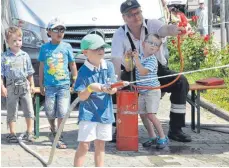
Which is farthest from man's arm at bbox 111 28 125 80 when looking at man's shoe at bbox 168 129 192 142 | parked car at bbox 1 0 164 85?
parked car at bbox 1 0 164 85

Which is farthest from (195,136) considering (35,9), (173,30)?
(35,9)

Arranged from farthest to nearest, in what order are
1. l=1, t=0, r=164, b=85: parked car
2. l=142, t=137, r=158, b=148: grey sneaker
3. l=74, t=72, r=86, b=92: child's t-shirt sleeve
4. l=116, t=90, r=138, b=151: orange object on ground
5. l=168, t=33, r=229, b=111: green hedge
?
l=168, t=33, r=229, b=111: green hedge < l=1, t=0, r=164, b=85: parked car < l=142, t=137, r=158, b=148: grey sneaker < l=116, t=90, r=138, b=151: orange object on ground < l=74, t=72, r=86, b=92: child's t-shirt sleeve

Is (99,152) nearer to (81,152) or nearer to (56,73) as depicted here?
(81,152)

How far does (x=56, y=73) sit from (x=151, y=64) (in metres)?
1.19

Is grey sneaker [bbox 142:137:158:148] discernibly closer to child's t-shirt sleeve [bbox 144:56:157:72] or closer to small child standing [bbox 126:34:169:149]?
small child standing [bbox 126:34:169:149]

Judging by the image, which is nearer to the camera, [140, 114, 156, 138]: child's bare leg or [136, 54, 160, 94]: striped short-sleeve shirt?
[136, 54, 160, 94]: striped short-sleeve shirt

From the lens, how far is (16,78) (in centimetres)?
853

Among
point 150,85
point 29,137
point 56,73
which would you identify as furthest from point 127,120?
point 29,137

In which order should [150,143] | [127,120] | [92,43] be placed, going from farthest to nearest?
Result: [150,143] → [127,120] → [92,43]

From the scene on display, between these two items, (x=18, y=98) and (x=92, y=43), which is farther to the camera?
(x=18, y=98)

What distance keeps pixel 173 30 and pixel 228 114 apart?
2542 millimetres

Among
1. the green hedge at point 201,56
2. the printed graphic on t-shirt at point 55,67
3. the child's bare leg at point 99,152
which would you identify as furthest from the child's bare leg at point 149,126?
the green hedge at point 201,56

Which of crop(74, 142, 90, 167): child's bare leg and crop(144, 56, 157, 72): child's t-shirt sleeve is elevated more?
crop(144, 56, 157, 72): child's t-shirt sleeve

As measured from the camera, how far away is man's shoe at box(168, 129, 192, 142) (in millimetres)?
8663
